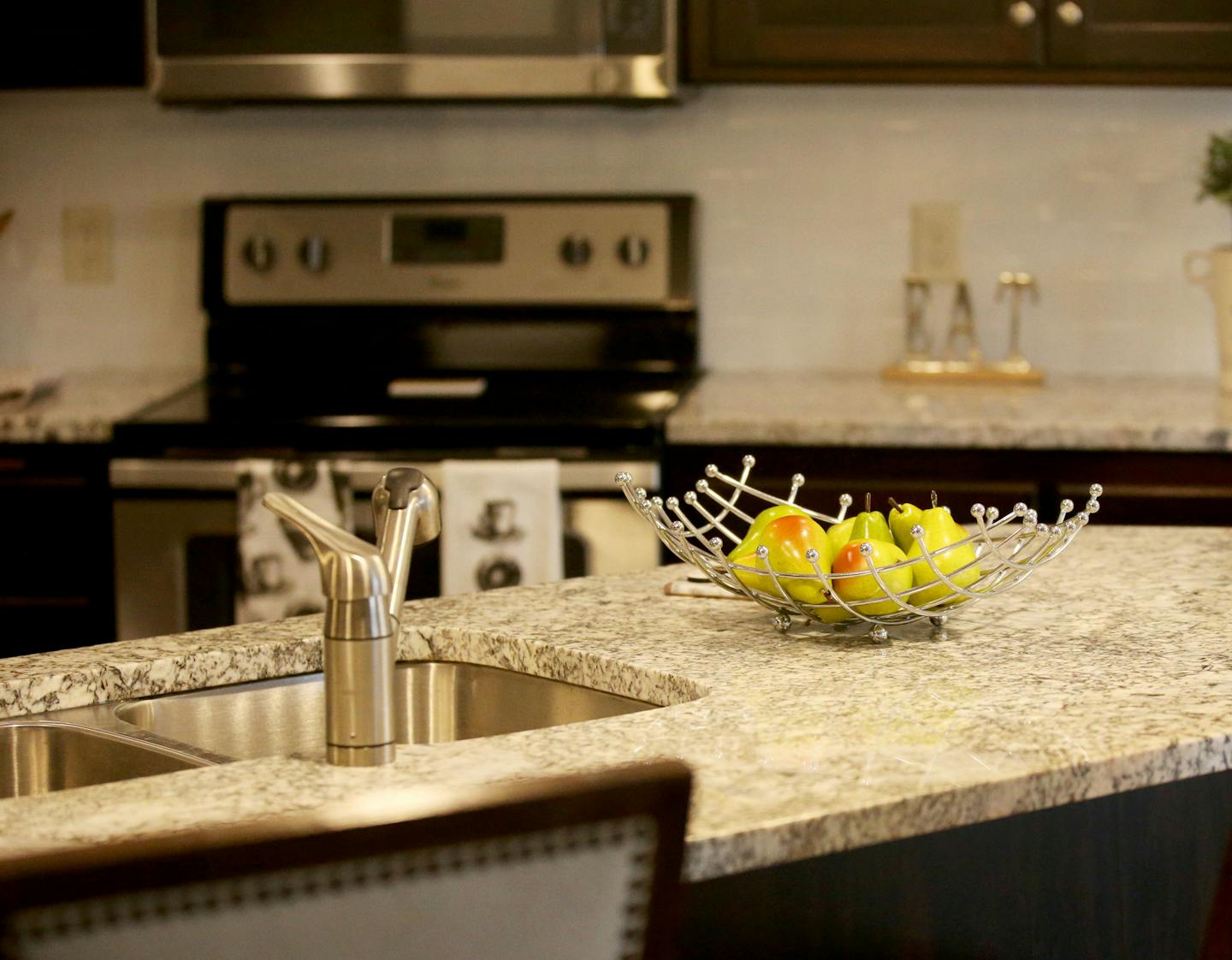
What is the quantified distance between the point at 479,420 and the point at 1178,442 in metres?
1.14

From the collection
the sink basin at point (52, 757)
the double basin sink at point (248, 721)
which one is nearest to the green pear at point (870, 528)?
the double basin sink at point (248, 721)

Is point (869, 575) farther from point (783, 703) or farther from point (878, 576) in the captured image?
point (783, 703)

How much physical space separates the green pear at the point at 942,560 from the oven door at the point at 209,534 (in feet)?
4.37

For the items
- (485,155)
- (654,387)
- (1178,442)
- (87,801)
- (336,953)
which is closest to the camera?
(336,953)

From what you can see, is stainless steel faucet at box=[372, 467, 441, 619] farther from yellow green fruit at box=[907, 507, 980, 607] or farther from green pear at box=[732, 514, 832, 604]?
yellow green fruit at box=[907, 507, 980, 607]

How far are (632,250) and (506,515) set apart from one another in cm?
79

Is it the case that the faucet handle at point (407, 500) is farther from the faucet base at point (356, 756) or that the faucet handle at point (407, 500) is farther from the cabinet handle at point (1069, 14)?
the cabinet handle at point (1069, 14)

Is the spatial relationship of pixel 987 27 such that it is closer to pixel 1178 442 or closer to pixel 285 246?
pixel 1178 442

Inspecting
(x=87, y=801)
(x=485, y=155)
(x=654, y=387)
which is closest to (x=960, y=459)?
(x=654, y=387)

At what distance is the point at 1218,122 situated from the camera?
10.8 ft

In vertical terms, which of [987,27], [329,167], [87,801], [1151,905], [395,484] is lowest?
[1151,905]

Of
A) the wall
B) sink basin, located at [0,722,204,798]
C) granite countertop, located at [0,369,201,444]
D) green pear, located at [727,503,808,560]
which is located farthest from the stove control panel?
sink basin, located at [0,722,204,798]

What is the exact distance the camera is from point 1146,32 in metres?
2.96

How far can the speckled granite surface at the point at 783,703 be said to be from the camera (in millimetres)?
1026
